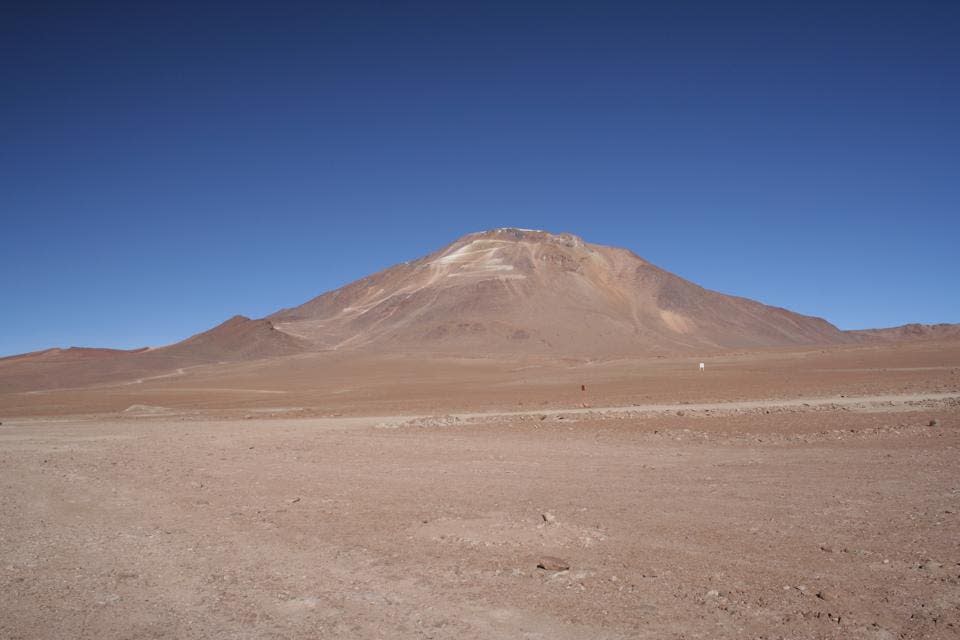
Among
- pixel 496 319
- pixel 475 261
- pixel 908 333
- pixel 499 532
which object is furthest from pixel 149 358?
pixel 908 333

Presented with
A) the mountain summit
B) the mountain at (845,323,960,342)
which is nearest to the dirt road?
the mountain summit

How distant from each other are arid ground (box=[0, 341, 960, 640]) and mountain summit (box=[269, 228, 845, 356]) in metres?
77.5

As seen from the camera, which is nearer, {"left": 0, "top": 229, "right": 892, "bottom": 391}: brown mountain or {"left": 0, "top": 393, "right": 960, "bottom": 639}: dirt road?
{"left": 0, "top": 393, "right": 960, "bottom": 639}: dirt road

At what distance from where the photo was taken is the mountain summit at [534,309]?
109 meters

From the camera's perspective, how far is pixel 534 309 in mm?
121000

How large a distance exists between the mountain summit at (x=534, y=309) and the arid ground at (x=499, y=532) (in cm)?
7752

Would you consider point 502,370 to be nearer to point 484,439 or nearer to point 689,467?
point 484,439

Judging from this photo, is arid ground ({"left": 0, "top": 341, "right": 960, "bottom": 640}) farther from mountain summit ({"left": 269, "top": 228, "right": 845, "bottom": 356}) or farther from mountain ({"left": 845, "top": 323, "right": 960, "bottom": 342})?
mountain ({"left": 845, "top": 323, "right": 960, "bottom": 342})

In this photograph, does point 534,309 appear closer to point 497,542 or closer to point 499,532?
point 499,532

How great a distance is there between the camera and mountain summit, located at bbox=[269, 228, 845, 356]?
357 feet

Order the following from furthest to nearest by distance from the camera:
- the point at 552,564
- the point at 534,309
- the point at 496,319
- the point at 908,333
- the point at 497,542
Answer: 1. the point at 908,333
2. the point at 534,309
3. the point at 496,319
4. the point at 497,542
5. the point at 552,564

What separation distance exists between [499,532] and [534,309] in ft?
370

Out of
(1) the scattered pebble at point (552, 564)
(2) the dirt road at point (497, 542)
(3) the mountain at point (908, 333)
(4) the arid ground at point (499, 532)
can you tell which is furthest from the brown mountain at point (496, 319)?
(1) the scattered pebble at point (552, 564)

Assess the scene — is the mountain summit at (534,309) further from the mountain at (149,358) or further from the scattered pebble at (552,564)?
the scattered pebble at (552,564)
